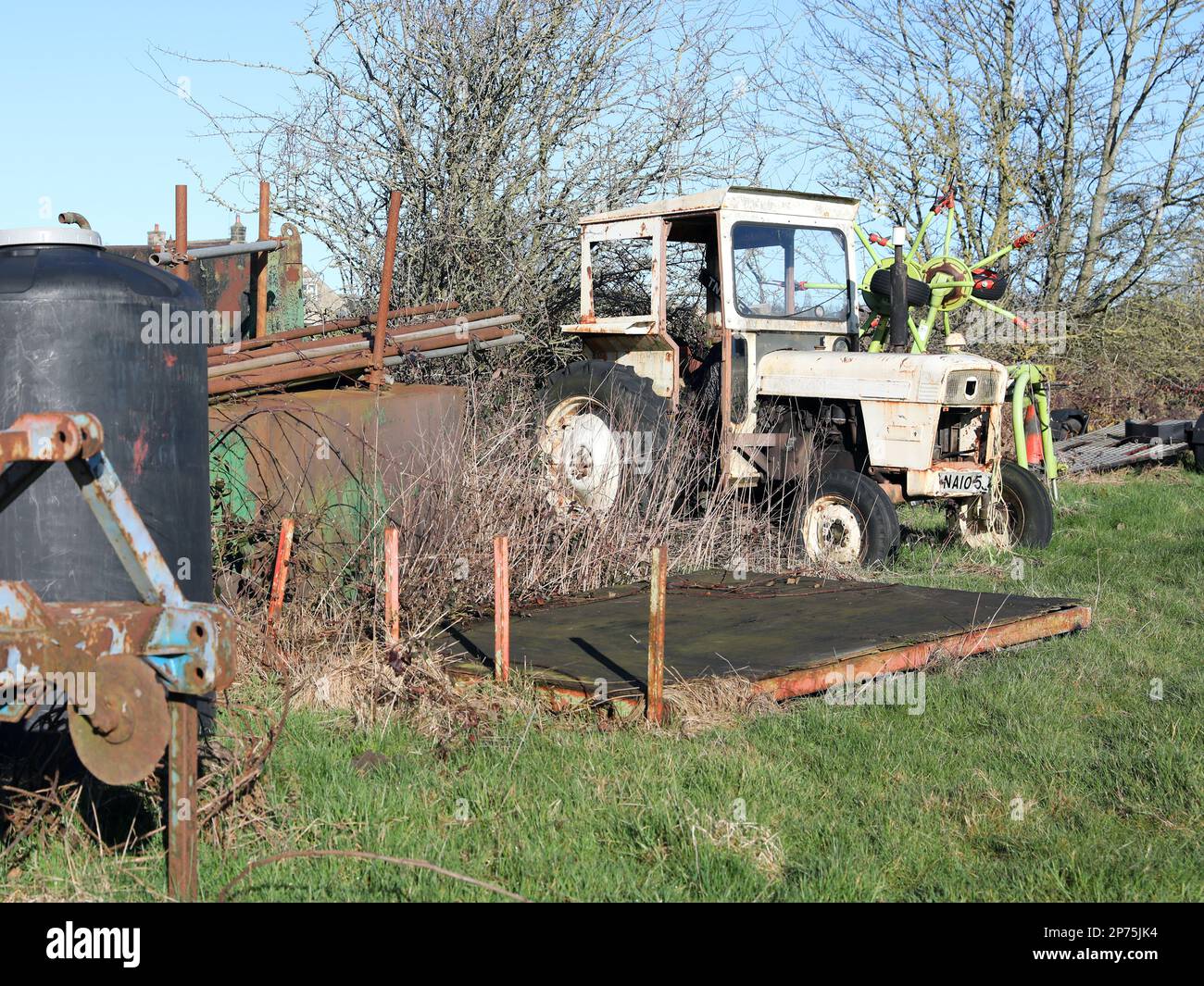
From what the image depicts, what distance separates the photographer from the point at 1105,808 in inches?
139

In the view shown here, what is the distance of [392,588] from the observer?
4.62 meters

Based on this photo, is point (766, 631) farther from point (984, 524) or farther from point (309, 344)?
point (984, 524)

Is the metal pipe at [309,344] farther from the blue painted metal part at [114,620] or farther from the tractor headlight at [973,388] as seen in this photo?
the blue painted metal part at [114,620]

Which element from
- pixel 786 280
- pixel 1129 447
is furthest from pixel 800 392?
pixel 1129 447

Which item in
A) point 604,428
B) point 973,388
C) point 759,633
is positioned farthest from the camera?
point 604,428

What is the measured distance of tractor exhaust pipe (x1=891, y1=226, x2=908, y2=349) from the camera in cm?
781

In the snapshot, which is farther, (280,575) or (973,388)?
(973,388)

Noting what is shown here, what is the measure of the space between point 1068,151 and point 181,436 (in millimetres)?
13373

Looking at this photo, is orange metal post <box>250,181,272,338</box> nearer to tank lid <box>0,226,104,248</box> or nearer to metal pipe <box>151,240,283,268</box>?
metal pipe <box>151,240,283,268</box>

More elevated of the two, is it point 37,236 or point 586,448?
point 37,236

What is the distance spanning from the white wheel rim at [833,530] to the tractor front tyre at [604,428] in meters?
1.02

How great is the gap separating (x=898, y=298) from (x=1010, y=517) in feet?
5.23

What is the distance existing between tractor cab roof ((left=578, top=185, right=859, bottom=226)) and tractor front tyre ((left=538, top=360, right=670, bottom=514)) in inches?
39.3
